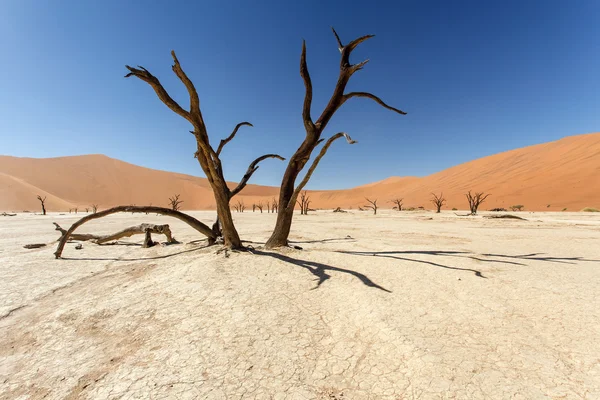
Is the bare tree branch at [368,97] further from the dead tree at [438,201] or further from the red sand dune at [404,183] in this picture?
the red sand dune at [404,183]

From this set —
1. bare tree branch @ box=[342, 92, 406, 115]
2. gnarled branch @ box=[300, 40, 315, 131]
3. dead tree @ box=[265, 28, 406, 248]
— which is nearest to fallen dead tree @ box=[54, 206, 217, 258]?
dead tree @ box=[265, 28, 406, 248]

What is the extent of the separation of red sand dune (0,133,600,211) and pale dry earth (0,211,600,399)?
31943 mm

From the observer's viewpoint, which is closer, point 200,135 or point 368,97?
point 200,135

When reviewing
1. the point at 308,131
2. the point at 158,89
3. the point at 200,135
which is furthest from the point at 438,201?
the point at 158,89

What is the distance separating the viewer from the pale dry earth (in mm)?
1507

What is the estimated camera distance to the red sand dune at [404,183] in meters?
29.3

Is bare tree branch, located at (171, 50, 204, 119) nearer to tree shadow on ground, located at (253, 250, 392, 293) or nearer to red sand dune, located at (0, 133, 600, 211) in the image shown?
tree shadow on ground, located at (253, 250, 392, 293)

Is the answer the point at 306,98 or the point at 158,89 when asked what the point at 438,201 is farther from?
the point at 158,89

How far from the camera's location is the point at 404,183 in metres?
70.1

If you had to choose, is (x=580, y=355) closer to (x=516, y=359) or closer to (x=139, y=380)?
(x=516, y=359)

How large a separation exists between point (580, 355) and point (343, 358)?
5.02 feet

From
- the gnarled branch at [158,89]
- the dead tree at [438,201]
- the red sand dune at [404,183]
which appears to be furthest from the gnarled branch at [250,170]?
the red sand dune at [404,183]

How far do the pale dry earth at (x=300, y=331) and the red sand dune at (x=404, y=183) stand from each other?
31.9 m

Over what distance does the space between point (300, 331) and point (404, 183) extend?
7380 centimetres
